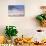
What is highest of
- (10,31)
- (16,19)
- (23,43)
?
(16,19)

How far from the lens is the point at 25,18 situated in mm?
3127

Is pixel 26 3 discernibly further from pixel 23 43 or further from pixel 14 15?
pixel 23 43

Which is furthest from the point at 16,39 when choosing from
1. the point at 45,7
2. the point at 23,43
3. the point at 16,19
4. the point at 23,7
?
the point at 45,7

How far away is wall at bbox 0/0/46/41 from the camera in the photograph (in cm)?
311

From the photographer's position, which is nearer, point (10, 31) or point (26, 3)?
point (10, 31)

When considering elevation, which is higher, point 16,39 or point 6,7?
point 6,7

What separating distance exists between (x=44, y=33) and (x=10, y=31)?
2.09 ft

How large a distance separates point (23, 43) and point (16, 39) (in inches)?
6.9

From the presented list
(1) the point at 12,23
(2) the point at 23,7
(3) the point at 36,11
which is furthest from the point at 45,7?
(1) the point at 12,23

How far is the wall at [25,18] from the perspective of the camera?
10.2ft

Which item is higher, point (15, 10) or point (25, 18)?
point (15, 10)

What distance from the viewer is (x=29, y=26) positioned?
3.13 meters

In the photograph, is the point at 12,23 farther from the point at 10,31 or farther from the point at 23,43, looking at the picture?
the point at 23,43

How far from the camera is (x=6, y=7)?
122 inches
